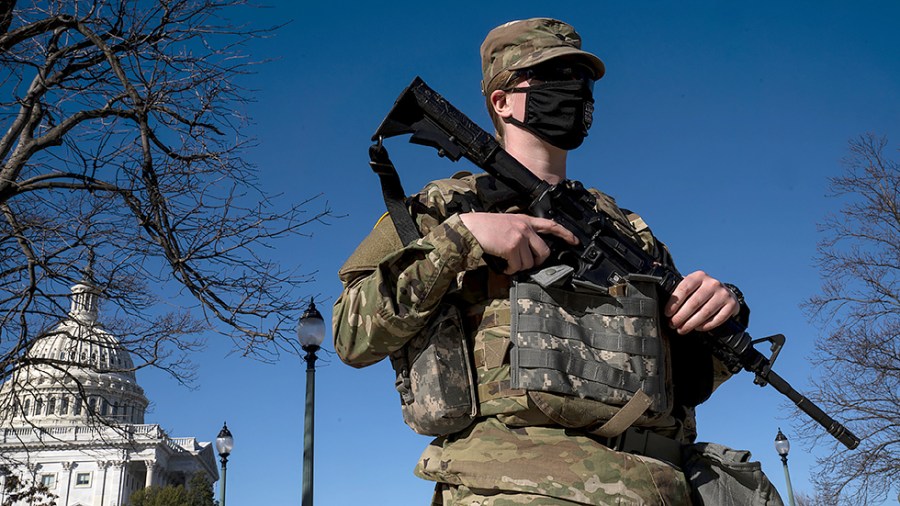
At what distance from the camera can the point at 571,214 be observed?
2.84 meters

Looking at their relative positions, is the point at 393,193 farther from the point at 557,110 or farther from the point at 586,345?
the point at 586,345

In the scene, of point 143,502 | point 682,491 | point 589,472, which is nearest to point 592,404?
point 589,472

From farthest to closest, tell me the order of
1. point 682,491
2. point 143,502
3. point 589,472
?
point 143,502 → point 682,491 → point 589,472

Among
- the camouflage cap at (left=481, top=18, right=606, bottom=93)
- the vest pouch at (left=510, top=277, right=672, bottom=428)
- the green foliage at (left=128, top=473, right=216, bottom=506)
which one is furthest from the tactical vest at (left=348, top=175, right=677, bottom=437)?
the green foliage at (left=128, top=473, right=216, bottom=506)

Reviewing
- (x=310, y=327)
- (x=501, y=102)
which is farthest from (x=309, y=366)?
(x=501, y=102)

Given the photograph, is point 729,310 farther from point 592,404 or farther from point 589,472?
point 589,472

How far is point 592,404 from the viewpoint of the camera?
250 centimetres

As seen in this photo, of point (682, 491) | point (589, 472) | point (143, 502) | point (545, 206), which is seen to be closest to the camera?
point (589, 472)

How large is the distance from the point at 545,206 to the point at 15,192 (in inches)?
369

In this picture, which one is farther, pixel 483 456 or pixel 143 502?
pixel 143 502

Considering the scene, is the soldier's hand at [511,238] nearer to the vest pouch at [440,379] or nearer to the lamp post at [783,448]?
the vest pouch at [440,379]

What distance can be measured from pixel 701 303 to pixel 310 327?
8628 millimetres

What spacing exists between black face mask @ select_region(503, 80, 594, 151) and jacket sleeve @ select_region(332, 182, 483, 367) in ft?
1.97

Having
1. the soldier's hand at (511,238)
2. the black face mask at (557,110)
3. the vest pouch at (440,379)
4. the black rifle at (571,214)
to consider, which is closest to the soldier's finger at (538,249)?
the soldier's hand at (511,238)
